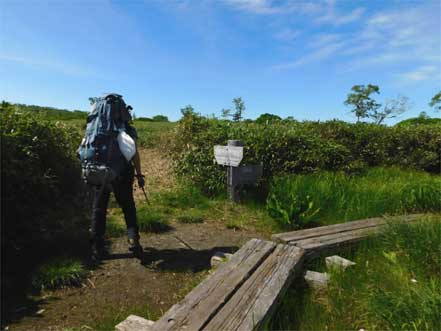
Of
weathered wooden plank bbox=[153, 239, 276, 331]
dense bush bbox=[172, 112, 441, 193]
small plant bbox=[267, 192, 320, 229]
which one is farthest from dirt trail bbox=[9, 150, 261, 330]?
dense bush bbox=[172, 112, 441, 193]

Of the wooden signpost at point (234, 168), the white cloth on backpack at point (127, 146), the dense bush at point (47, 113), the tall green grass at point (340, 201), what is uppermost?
the dense bush at point (47, 113)

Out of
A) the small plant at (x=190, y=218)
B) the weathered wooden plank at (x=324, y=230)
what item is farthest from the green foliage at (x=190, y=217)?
the weathered wooden plank at (x=324, y=230)

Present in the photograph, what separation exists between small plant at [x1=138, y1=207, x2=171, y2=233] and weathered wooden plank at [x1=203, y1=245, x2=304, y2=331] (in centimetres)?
227

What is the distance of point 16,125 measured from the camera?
14.0ft

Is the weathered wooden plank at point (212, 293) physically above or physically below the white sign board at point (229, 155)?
below

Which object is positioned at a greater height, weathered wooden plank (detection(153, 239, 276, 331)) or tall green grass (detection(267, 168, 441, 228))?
tall green grass (detection(267, 168, 441, 228))

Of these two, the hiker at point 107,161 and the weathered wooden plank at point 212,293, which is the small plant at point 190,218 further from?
the weathered wooden plank at point 212,293

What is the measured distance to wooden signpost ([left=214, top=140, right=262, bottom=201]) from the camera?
242 inches

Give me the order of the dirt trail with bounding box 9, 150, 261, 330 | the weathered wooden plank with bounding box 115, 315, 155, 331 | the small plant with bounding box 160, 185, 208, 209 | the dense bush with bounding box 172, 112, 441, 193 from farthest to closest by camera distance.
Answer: the dense bush with bounding box 172, 112, 441, 193 < the small plant with bounding box 160, 185, 208, 209 < the dirt trail with bounding box 9, 150, 261, 330 < the weathered wooden plank with bounding box 115, 315, 155, 331

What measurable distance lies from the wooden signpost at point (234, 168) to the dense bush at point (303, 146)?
1.32 ft

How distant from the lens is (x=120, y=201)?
392cm

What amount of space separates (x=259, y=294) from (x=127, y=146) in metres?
2.15

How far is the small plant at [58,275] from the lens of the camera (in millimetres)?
3229

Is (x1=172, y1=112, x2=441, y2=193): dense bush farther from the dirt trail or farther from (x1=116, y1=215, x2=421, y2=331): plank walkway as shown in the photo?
(x1=116, y1=215, x2=421, y2=331): plank walkway
